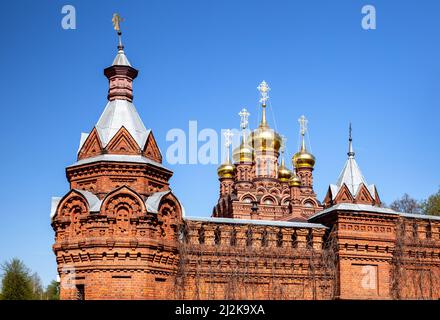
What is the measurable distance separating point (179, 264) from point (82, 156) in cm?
401

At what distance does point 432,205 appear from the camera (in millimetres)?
42375

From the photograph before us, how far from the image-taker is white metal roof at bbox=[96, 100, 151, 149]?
19031mm

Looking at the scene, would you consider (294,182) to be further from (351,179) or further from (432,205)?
(351,179)

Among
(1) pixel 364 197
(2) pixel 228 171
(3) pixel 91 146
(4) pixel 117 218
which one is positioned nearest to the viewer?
(4) pixel 117 218

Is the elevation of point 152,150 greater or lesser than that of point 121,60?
lesser

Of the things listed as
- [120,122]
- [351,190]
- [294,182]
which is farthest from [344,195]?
[294,182]

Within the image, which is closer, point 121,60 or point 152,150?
point 152,150

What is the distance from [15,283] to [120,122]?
2458 cm

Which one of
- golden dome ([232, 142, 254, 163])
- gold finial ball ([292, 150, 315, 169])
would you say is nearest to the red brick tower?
golden dome ([232, 142, 254, 163])

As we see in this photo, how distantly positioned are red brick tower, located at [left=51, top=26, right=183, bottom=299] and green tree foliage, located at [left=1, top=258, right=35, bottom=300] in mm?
23203

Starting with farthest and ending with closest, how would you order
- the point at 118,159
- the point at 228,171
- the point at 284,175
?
the point at 228,171, the point at 284,175, the point at 118,159

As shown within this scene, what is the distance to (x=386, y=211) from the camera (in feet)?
66.9

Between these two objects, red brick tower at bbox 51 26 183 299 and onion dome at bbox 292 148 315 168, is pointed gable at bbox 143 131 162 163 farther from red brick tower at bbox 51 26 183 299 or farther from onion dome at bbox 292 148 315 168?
onion dome at bbox 292 148 315 168
